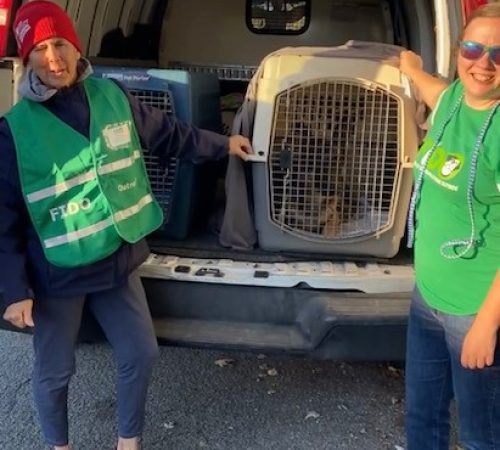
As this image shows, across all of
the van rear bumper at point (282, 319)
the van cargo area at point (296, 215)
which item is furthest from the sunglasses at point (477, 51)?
the van rear bumper at point (282, 319)

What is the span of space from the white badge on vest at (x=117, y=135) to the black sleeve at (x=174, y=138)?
5.0 inches

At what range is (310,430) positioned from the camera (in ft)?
10.7

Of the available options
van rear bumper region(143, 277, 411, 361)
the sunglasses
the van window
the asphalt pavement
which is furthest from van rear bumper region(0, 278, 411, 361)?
the van window

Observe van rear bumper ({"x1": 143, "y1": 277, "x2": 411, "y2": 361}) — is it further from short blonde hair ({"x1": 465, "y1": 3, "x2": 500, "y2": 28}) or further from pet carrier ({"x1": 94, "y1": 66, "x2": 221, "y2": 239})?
short blonde hair ({"x1": 465, "y1": 3, "x2": 500, "y2": 28})

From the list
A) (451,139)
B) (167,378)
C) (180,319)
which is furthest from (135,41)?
(451,139)

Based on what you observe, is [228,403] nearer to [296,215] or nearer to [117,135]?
[296,215]

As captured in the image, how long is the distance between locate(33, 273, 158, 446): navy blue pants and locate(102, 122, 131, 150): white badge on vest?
0.46 metres

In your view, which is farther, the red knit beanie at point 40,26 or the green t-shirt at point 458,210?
the red knit beanie at point 40,26

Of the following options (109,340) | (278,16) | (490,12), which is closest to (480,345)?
(490,12)

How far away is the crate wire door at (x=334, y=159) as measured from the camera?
2863mm

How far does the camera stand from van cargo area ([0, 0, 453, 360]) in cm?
277

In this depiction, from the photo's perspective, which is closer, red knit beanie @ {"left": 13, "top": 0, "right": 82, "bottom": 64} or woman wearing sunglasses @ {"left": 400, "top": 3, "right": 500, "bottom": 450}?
woman wearing sunglasses @ {"left": 400, "top": 3, "right": 500, "bottom": 450}

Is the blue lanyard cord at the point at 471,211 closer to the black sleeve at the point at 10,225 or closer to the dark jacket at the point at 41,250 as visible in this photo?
the dark jacket at the point at 41,250

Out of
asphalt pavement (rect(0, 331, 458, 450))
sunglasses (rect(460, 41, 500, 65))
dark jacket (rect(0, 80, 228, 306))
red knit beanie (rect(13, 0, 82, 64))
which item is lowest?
asphalt pavement (rect(0, 331, 458, 450))
